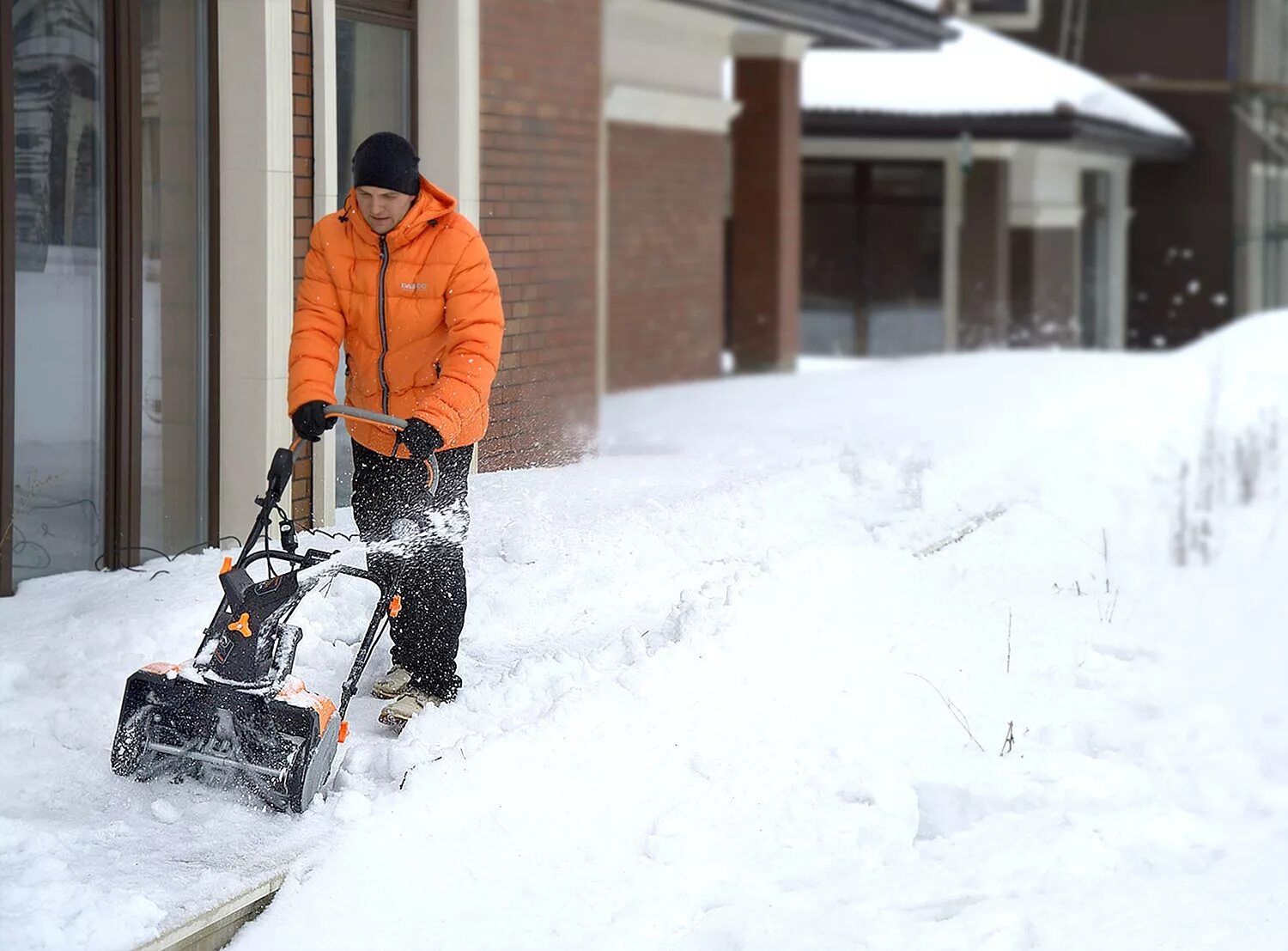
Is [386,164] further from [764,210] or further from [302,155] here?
[764,210]

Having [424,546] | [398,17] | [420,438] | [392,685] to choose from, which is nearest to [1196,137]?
[398,17]

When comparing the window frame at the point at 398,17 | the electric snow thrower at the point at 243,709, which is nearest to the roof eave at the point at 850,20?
the window frame at the point at 398,17

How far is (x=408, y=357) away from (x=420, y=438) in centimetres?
47

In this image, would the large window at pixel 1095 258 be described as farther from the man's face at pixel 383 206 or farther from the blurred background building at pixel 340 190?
the man's face at pixel 383 206

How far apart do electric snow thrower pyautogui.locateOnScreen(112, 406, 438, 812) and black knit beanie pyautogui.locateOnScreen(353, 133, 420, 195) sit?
80 centimetres

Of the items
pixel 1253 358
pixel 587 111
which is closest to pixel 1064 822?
pixel 587 111

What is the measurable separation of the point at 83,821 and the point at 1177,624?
4657 millimetres

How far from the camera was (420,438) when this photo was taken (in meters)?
4.56

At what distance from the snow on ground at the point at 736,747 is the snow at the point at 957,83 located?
1110 cm

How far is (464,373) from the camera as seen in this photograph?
15.7 feet

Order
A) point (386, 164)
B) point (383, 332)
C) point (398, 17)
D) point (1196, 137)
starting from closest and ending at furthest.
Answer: point (386, 164) < point (383, 332) < point (398, 17) < point (1196, 137)

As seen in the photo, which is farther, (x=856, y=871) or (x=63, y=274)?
(x=63, y=274)

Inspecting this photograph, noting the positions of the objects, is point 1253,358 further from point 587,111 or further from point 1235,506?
point 587,111

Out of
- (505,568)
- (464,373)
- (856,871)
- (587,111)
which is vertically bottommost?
(856,871)
